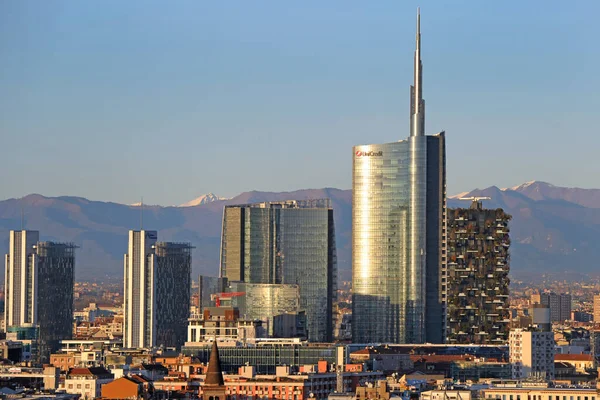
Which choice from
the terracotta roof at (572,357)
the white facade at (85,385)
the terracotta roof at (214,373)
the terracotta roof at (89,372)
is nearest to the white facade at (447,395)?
the terracotta roof at (214,373)

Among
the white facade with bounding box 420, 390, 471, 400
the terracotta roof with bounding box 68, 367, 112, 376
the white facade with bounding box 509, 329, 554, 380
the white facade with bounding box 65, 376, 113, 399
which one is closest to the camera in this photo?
the white facade with bounding box 420, 390, 471, 400

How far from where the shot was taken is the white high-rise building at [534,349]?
160375mm

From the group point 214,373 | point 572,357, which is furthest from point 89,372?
point 572,357

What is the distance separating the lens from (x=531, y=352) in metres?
162

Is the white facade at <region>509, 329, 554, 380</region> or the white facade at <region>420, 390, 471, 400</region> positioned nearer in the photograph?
the white facade at <region>420, 390, 471, 400</region>

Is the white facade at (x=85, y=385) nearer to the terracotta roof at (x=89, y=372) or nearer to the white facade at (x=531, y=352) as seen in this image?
the terracotta roof at (x=89, y=372)

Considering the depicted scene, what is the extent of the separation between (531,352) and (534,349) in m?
1.18

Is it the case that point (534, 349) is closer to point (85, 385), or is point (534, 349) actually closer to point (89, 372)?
point (89, 372)

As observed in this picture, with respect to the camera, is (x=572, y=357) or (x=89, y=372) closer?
(x=89, y=372)

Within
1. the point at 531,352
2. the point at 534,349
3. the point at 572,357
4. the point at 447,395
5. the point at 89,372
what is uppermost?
the point at 534,349

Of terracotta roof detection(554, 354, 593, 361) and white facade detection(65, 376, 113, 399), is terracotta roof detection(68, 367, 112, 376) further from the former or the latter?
terracotta roof detection(554, 354, 593, 361)

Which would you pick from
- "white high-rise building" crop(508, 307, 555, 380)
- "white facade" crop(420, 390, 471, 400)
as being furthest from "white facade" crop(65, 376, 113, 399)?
"white high-rise building" crop(508, 307, 555, 380)

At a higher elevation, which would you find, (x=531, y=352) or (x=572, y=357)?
(x=531, y=352)

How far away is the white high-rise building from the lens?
160 meters
